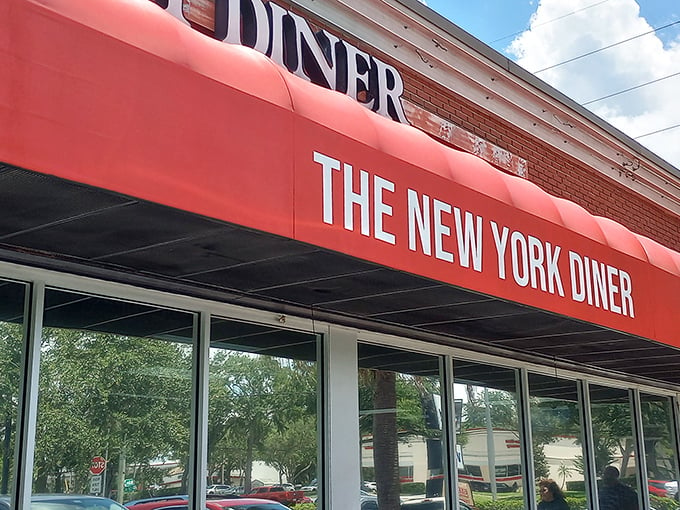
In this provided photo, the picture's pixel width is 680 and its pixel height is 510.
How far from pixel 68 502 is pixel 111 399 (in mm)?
653

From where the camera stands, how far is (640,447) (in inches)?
448

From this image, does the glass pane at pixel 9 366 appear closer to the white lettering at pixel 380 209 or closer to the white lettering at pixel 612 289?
the white lettering at pixel 380 209

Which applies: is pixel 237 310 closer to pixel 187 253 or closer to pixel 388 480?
pixel 187 253

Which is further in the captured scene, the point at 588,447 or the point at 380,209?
the point at 588,447

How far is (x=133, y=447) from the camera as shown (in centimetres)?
512

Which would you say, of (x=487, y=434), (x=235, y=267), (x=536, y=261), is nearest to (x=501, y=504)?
(x=487, y=434)

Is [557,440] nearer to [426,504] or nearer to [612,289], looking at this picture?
[426,504]

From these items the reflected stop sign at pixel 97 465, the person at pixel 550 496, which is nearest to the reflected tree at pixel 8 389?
the reflected stop sign at pixel 97 465

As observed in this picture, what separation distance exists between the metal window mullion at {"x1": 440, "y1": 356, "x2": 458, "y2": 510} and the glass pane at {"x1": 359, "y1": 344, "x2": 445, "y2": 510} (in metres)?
0.06

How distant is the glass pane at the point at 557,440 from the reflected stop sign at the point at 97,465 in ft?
18.0

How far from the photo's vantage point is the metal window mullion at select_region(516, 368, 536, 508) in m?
8.80

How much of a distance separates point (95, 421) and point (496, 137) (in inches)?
230

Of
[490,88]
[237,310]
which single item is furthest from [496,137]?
[237,310]

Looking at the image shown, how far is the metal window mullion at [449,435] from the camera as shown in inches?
301
